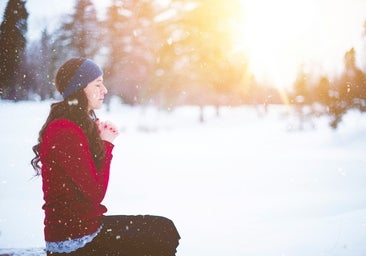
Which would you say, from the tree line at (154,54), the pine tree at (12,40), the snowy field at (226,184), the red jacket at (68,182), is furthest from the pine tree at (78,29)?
the red jacket at (68,182)

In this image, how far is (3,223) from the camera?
16.7 ft

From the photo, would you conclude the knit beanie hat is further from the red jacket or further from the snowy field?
the snowy field

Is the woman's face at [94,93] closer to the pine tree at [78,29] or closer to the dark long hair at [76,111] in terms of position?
the dark long hair at [76,111]

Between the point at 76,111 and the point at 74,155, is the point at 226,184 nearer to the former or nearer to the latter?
the point at 76,111

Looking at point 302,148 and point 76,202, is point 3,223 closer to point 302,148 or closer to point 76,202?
point 76,202

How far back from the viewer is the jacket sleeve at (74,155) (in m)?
1.71

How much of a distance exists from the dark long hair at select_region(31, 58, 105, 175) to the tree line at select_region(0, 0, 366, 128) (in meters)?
10.9

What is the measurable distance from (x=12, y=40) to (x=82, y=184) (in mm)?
12577

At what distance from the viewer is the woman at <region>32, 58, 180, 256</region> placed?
173 cm

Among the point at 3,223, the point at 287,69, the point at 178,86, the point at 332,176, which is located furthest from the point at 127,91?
the point at 3,223

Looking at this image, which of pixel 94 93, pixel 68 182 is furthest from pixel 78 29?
pixel 68 182

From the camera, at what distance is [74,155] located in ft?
5.62

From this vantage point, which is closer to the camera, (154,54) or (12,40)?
(12,40)

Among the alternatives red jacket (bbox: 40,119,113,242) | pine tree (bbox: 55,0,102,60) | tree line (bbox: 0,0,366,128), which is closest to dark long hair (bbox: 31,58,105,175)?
red jacket (bbox: 40,119,113,242)
